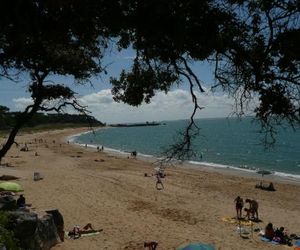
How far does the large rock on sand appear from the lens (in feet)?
36.5

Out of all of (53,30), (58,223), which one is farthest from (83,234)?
(53,30)

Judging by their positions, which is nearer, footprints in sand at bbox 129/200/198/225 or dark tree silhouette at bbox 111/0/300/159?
dark tree silhouette at bbox 111/0/300/159

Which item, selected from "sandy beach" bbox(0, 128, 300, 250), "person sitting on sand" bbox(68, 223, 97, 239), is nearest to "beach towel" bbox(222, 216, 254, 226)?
"sandy beach" bbox(0, 128, 300, 250)

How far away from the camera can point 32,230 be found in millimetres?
11609

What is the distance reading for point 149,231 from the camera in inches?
716

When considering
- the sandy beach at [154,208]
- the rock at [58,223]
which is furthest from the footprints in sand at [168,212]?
the rock at [58,223]

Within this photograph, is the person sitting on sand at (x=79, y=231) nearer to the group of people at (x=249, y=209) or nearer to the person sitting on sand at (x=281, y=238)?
the person sitting on sand at (x=281, y=238)

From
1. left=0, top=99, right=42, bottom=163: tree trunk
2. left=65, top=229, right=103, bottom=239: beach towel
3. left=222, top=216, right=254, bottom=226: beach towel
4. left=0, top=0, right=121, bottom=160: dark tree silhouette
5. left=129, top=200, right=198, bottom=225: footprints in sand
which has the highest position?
left=0, top=0, right=121, bottom=160: dark tree silhouette

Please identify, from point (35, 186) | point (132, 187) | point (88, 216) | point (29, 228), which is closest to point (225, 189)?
point (132, 187)

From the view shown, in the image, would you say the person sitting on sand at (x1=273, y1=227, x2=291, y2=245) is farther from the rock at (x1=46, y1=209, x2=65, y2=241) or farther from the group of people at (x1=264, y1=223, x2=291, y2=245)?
the rock at (x1=46, y1=209, x2=65, y2=241)

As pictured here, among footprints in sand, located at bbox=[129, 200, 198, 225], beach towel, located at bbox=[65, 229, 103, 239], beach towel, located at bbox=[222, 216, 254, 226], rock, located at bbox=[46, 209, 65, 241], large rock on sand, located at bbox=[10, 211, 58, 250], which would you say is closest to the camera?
large rock on sand, located at bbox=[10, 211, 58, 250]

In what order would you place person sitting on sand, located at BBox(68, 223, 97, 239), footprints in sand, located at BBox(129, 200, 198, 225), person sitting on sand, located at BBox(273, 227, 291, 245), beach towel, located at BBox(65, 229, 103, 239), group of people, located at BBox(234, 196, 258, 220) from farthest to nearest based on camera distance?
1. group of people, located at BBox(234, 196, 258, 220)
2. footprints in sand, located at BBox(129, 200, 198, 225)
3. person sitting on sand, located at BBox(273, 227, 291, 245)
4. person sitting on sand, located at BBox(68, 223, 97, 239)
5. beach towel, located at BBox(65, 229, 103, 239)

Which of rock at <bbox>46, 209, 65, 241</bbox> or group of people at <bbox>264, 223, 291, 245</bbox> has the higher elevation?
rock at <bbox>46, 209, 65, 241</bbox>

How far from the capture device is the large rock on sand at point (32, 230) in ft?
36.5
